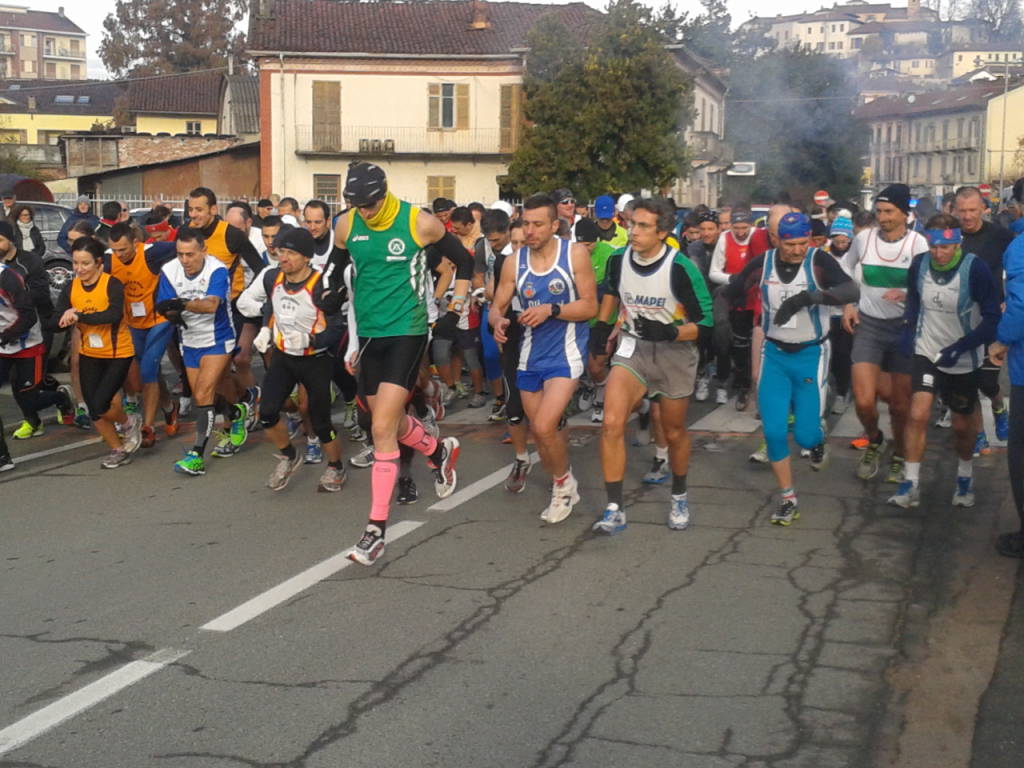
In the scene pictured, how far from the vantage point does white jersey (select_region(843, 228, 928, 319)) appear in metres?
8.80

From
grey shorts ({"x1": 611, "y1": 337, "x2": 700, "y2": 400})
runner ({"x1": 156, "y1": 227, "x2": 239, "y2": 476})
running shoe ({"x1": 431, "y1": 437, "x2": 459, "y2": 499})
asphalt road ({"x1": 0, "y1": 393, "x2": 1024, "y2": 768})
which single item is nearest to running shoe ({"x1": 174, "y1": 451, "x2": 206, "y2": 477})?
runner ({"x1": 156, "y1": 227, "x2": 239, "y2": 476})

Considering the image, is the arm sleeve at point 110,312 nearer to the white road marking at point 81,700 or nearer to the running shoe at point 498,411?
the running shoe at point 498,411

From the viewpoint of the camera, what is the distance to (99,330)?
9609mm

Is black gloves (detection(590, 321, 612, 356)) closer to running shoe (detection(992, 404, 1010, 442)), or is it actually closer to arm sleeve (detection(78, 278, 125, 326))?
running shoe (detection(992, 404, 1010, 442))

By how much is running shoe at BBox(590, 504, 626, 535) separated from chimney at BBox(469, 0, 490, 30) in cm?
4280

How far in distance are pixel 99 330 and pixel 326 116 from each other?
38.3 meters

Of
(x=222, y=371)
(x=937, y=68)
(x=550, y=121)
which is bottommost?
(x=222, y=371)

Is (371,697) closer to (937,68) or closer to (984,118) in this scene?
(984,118)

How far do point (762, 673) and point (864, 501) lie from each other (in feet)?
11.2

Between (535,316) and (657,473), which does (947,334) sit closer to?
(657,473)

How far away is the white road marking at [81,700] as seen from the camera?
4684 mm

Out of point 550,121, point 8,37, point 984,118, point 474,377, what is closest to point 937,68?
point 984,118

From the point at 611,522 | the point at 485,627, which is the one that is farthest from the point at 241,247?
the point at 485,627

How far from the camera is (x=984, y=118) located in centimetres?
5659
